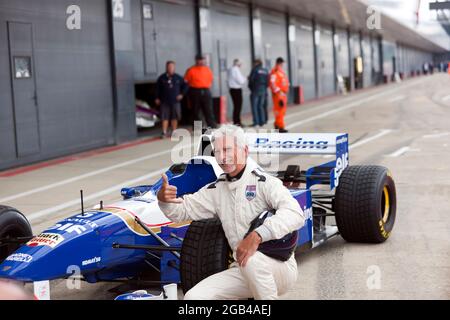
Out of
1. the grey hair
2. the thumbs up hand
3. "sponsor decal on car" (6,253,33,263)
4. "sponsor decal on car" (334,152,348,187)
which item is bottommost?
"sponsor decal on car" (6,253,33,263)

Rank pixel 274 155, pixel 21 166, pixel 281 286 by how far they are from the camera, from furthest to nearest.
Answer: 1. pixel 21 166
2. pixel 274 155
3. pixel 281 286

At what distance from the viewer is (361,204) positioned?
22.9 ft

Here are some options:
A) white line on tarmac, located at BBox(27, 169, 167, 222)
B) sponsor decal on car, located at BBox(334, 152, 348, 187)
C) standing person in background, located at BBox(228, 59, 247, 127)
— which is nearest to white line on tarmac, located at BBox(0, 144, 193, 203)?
white line on tarmac, located at BBox(27, 169, 167, 222)

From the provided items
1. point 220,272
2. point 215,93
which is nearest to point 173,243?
point 220,272

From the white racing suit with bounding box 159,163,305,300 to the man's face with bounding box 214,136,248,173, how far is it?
77mm

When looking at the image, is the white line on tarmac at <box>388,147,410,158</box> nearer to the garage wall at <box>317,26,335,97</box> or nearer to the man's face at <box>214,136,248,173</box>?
the man's face at <box>214,136,248,173</box>

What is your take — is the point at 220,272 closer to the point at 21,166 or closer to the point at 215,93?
the point at 21,166

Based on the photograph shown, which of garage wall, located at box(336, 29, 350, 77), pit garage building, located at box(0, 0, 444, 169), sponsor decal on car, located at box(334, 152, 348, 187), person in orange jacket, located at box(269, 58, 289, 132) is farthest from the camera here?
garage wall, located at box(336, 29, 350, 77)

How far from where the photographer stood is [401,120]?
21984 mm

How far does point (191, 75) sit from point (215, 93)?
14.2 ft

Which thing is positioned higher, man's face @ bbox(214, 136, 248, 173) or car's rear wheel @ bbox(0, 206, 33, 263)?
man's face @ bbox(214, 136, 248, 173)

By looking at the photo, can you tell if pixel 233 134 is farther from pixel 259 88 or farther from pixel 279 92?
pixel 259 88

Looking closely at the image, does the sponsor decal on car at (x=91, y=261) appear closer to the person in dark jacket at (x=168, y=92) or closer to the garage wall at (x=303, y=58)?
the person in dark jacket at (x=168, y=92)

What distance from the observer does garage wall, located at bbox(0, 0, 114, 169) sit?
551 inches
